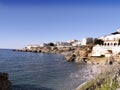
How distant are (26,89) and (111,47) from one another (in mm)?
60332

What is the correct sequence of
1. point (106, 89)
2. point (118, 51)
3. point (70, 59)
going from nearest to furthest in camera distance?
point (106, 89) → point (118, 51) → point (70, 59)

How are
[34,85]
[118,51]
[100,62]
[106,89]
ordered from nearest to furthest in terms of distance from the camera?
[106,89]
[34,85]
[100,62]
[118,51]

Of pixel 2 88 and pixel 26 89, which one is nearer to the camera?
pixel 2 88

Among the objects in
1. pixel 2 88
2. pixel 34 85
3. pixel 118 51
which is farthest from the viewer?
pixel 118 51

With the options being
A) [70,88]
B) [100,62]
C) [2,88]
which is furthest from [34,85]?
[100,62]

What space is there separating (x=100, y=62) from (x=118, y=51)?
40.9 ft

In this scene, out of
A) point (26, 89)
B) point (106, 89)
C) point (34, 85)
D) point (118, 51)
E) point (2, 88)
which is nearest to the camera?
point (106, 89)

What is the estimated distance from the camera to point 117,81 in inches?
777

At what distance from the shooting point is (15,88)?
33469mm

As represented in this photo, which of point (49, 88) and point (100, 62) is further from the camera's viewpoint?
point (100, 62)

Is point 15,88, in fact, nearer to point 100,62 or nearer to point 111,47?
point 100,62

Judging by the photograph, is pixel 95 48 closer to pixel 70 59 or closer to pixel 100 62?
pixel 70 59

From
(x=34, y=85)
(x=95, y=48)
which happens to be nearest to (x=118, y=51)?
(x=95, y=48)

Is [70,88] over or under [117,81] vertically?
under
